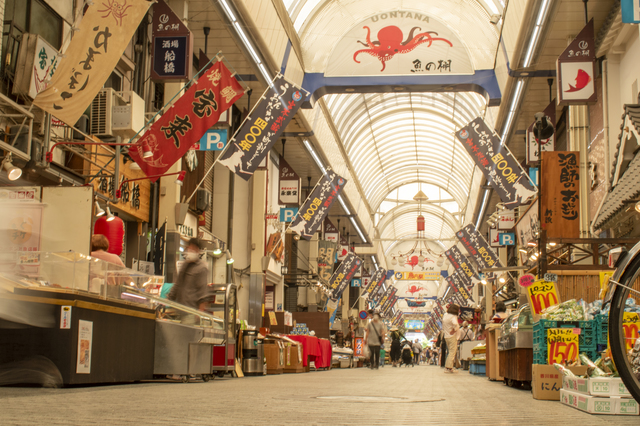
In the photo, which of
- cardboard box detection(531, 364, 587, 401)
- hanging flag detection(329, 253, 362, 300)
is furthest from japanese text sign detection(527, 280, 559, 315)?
hanging flag detection(329, 253, 362, 300)

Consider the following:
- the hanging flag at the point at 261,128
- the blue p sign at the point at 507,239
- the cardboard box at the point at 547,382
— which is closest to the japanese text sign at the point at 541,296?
the cardboard box at the point at 547,382

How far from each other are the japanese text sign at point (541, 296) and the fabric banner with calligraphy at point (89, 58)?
520cm

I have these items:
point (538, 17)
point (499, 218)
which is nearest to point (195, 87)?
point (538, 17)

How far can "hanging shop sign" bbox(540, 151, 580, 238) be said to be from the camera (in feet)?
38.3

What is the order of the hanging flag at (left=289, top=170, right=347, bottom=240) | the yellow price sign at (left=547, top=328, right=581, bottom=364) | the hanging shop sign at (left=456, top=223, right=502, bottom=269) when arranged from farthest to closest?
the hanging shop sign at (left=456, top=223, right=502, bottom=269)
the hanging flag at (left=289, top=170, right=347, bottom=240)
the yellow price sign at (left=547, top=328, right=581, bottom=364)

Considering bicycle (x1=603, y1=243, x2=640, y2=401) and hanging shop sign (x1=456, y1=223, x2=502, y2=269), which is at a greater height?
hanging shop sign (x1=456, y1=223, x2=502, y2=269)

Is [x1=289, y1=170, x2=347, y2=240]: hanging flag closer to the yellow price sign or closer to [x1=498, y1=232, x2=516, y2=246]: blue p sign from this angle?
[x1=498, y1=232, x2=516, y2=246]: blue p sign

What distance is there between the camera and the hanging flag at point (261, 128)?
11656 millimetres

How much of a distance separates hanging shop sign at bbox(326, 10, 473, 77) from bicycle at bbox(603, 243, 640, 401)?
38.6 feet

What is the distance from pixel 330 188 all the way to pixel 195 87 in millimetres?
9585

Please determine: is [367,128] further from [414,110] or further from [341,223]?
[341,223]

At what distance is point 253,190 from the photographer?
18.6 meters

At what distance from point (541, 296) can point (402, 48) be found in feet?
28.0

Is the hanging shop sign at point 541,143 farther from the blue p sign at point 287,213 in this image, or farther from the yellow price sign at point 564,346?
the yellow price sign at point 564,346
